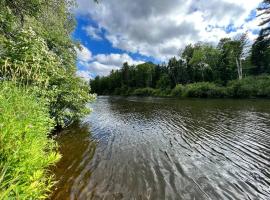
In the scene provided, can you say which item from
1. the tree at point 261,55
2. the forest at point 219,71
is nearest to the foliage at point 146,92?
the forest at point 219,71

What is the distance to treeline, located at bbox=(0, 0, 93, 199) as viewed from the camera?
2.88 m

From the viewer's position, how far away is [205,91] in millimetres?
41719

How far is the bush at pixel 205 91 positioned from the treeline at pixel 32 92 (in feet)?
104

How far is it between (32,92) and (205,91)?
40402 mm

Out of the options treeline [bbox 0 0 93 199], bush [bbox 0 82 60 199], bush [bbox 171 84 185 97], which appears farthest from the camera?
bush [bbox 171 84 185 97]

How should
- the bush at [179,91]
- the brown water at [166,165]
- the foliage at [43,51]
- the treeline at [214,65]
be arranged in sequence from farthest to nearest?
the bush at [179,91], the treeline at [214,65], the foliage at [43,51], the brown water at [166,165]

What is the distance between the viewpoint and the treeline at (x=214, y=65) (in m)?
42.2

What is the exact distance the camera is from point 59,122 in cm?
1069

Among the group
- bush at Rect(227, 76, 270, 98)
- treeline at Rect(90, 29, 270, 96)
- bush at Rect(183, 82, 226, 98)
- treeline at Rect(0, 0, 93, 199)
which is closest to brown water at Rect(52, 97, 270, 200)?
treeline at Rect(0, 0, 93, 199)

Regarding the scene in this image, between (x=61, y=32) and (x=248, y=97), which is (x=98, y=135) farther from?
(x=248, y=97)

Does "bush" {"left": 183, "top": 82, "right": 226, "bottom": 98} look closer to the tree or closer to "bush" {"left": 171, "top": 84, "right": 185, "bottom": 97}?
"bush" {"left": 171, "top": 84, "right": 185, "bottom": 97}

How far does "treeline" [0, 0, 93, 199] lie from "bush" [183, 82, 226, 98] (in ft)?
104

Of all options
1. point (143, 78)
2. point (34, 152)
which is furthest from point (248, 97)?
point (143, 78)

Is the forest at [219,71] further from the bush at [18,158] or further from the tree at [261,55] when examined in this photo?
the bush at [18,158]
